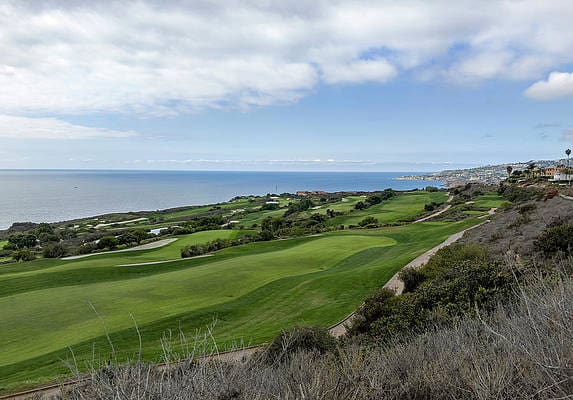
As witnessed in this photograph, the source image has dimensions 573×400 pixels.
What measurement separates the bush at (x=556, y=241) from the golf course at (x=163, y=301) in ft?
23.0

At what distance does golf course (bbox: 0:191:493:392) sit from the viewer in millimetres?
10914

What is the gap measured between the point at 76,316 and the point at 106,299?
1792 millimetres

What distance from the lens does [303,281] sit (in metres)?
18.5

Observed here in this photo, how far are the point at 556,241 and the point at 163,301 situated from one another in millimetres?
14935

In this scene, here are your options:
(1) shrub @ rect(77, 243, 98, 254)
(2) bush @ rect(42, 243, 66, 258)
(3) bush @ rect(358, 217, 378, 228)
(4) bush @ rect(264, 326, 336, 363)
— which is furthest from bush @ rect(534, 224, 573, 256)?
(2) bush @ rect(42, 243, 66, 258)

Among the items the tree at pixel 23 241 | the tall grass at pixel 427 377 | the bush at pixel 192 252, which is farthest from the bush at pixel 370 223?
the tree at pixel 23 241

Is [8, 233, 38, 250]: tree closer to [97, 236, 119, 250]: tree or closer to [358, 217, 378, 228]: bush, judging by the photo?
[97, 236, 119, 250]: tree

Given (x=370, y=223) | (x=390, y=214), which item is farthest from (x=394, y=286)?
Answer: (x=390, y=214)

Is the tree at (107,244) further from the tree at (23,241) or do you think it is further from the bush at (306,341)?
the bush at (306,341)

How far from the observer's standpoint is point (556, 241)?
12.6 m

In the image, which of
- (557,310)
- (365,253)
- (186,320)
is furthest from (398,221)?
(557,310)

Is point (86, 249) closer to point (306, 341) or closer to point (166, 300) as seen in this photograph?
point (166, 300)

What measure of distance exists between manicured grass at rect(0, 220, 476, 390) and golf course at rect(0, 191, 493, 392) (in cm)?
4

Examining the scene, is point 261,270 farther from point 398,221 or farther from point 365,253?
point 398,221
